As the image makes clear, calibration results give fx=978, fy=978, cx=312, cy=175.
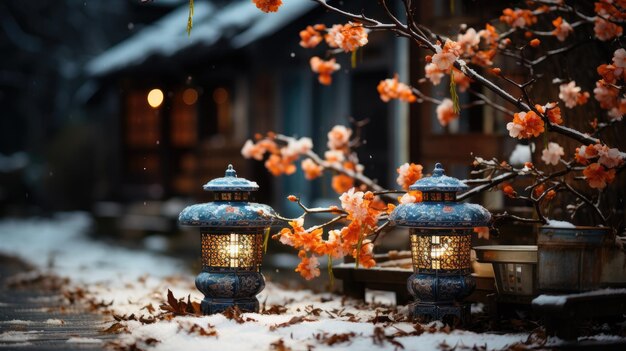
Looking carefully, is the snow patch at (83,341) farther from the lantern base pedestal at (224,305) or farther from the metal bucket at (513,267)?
the metal bucket at (513,267)

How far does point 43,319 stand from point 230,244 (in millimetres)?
2190

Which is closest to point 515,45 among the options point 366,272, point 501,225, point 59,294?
point 501,225

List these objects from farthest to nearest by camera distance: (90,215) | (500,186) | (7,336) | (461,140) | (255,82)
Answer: (90,215), (255,82), (461,140), (500,186), (7,336)

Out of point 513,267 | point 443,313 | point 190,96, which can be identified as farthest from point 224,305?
point 190,96

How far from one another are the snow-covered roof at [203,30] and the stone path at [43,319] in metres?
7.86

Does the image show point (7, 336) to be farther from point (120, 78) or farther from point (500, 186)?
point (120, 78)

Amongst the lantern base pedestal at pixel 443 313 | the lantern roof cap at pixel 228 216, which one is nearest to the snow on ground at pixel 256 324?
the lantern base pedestal at pixel 443 313

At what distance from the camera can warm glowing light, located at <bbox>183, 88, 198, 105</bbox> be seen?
2650 cm

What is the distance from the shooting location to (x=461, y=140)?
538 inches

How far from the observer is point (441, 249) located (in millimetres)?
8562

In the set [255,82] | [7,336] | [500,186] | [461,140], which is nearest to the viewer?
[7,336]

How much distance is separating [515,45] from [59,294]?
21.1ft

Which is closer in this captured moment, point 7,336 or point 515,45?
point 7,336

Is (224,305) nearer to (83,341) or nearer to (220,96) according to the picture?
(83,341)
